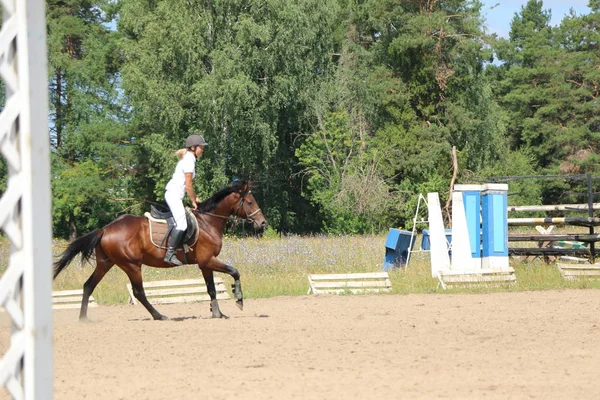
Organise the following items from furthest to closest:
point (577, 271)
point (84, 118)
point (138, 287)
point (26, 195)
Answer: point (84, 118) → point (577, 271) → point (138, 287) → point (26, 195)

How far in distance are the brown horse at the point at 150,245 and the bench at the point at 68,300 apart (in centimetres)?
282

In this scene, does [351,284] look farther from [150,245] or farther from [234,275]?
[150,245]

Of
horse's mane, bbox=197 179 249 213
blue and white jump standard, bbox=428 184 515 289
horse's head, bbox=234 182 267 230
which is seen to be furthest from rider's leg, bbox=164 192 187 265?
blue and white jump standard, bbox=428 184 515 289

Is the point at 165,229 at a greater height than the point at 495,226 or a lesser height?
greater

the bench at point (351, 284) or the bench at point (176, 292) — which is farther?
the bench at point (351, 284)

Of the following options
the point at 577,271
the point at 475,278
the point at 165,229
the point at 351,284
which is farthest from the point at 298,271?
the point at 165,229

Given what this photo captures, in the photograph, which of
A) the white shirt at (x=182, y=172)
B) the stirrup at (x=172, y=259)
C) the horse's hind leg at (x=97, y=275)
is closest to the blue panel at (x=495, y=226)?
the stirrup at (x=172, y=259)

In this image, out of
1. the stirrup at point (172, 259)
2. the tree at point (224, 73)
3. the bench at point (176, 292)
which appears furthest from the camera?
the tree at point (224, 73)

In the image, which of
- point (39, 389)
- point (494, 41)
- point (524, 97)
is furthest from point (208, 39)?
point (39, 389)

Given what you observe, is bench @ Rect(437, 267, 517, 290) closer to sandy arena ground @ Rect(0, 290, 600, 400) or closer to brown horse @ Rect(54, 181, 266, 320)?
sandy arena ground @ Rect(0, 290, 600, 400)

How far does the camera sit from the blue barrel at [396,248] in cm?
2294

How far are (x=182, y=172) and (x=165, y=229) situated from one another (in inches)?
36.6

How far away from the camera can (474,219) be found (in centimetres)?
2114

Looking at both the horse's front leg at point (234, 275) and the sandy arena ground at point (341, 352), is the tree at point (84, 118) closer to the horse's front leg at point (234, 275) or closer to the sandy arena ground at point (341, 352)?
the sandy arena ground at point (341, 352)
